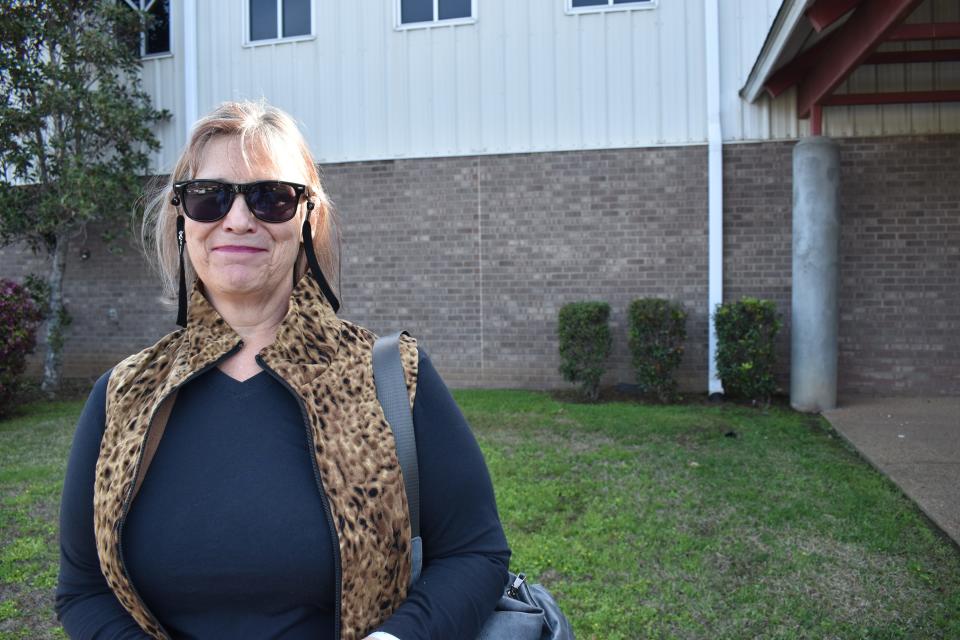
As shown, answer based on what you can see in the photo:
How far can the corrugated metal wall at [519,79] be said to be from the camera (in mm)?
9086

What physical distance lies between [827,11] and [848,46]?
827 mm

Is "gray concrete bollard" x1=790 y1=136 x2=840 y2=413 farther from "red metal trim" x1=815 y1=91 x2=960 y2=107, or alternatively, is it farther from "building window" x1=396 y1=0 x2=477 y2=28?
"building window" x1=396 y1=0 x2=477 y2=28

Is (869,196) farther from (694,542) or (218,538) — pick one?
(218,538)

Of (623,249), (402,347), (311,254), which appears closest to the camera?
(402,347)

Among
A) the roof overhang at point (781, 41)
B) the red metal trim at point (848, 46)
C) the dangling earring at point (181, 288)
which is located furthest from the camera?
the roof overhang at point (781, 41)

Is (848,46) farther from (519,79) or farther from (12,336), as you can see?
(12,336)

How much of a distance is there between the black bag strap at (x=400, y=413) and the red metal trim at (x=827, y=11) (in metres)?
6.03

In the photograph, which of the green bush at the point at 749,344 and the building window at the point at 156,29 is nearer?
the green bush at the point at 749,344

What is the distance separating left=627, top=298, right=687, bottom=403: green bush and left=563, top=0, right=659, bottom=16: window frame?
3723 mm

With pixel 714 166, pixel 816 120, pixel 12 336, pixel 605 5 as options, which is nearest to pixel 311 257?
pixel 816 120

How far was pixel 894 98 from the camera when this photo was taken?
323 inches

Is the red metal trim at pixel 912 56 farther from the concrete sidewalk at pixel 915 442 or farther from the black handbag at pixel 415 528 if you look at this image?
the black handbag at pixel 415 528

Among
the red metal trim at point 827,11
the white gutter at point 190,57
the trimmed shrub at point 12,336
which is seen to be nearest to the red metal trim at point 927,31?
the red metal trim at point 827,11

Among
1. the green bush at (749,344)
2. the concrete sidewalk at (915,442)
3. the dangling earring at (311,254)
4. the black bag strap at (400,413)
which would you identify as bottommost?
the concrete sidewalk at (915,442)
